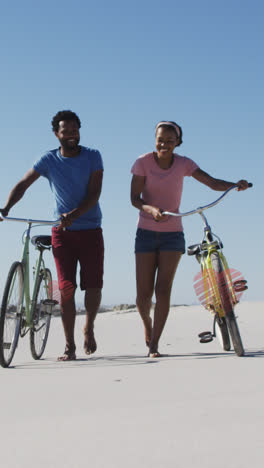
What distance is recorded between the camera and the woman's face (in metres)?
5.85

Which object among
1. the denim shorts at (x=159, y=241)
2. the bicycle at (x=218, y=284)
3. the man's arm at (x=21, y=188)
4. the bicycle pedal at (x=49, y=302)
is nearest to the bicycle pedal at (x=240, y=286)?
the bicycle at (x=218, y=284)

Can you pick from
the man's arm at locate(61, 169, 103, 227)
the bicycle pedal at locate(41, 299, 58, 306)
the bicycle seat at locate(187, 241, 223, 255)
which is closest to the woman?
the bicycle seat at locate(187, 241, 223, 255)

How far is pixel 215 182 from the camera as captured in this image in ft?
19.6

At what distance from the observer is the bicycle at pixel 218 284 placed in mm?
5340

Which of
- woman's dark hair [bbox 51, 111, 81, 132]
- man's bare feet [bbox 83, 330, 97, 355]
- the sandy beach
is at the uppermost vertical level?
woman's dark hair [bbox 51, 111, 81, 132]

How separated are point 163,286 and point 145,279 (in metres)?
0.28

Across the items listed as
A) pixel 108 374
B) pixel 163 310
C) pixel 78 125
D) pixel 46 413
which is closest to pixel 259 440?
pixel 46 413

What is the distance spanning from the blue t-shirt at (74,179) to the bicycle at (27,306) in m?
0.36

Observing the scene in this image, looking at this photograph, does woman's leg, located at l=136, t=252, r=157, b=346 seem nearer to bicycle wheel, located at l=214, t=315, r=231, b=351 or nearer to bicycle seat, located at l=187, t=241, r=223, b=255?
bicycle seat, located at l=187, t=241, r=223, b=255

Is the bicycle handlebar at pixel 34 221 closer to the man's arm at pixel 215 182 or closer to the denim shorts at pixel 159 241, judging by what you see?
the denim shorts at pixel 159 241

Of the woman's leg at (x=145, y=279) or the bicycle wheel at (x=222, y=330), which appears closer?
the bicycle wheel at (x=222, y=330)

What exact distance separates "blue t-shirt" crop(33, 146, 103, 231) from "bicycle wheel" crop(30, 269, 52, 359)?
2.00ft

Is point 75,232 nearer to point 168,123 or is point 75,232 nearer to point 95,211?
point 95,211

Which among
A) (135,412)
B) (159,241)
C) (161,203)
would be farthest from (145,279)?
(135,412)
